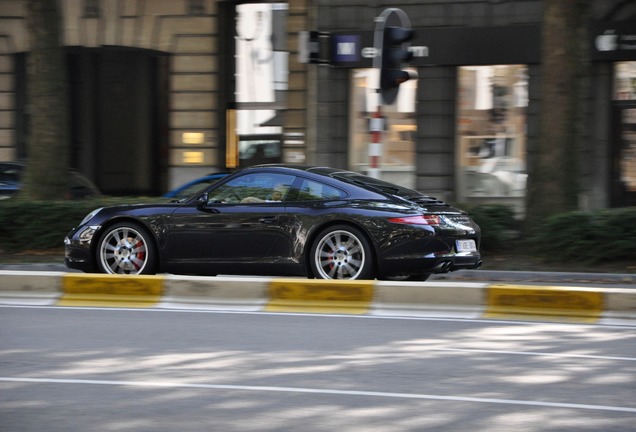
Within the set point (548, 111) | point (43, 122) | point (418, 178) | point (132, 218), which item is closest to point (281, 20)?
point (418, 178)

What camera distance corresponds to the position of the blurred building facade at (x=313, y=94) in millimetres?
20859

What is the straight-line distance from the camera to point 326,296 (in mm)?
9594

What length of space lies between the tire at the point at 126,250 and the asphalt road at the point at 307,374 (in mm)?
2149

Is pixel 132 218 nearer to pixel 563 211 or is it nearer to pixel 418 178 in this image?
pixel 563 211

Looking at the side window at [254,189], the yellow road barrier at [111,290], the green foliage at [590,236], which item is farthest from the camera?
the green foliage at [590,236]

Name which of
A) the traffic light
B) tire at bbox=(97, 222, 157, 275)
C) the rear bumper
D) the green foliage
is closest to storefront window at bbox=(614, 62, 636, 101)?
the green foliage

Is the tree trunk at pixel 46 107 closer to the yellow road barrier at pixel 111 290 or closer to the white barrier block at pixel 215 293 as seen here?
the yellow road barrier at pixel 111 290

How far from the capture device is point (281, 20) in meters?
22.5

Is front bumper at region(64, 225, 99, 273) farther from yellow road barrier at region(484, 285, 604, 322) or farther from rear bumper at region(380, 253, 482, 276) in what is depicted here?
yellow road barrier at region(484, 285, 604, 322)

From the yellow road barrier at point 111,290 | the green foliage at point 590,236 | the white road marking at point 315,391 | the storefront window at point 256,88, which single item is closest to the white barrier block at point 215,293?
the yellow road barrier at point 111,290

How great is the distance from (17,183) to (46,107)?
2321 millimetres

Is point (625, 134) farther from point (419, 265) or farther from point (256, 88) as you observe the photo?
point (419, 265)

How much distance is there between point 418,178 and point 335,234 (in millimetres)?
11167

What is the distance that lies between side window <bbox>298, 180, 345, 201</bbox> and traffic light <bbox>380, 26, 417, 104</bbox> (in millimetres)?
2738
